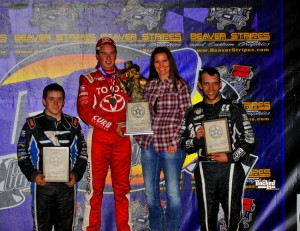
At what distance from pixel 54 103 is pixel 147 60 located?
119cm

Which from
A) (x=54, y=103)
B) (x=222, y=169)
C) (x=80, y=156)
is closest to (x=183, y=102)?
(x=222, y=169)

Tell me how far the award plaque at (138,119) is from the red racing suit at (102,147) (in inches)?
6.4

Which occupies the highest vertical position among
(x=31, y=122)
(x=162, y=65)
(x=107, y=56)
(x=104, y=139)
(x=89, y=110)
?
(x=107, y=56)

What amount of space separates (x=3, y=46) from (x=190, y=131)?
2.22 meters

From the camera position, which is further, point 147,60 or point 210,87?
point 147,60

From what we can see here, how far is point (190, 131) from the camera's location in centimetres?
342

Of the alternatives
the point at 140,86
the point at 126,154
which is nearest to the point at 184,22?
the point at 140,86

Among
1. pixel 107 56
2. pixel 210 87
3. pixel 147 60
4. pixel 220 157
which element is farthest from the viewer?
pixel 147 60

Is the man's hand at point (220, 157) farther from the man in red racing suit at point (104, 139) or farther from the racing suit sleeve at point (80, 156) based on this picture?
the racing suit sleeve at point (80, 156)

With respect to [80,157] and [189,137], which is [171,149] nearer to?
[189,137]

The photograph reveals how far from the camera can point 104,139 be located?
3535 millimetres

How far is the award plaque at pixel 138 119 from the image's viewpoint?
341 cm

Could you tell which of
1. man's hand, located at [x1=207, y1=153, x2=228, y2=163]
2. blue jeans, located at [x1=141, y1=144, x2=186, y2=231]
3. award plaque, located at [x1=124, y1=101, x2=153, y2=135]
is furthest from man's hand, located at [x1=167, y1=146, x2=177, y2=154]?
man's hand, located at [x1=207, y1=153, x2=228, y2=163]

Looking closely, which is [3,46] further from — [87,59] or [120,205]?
[120,205]
